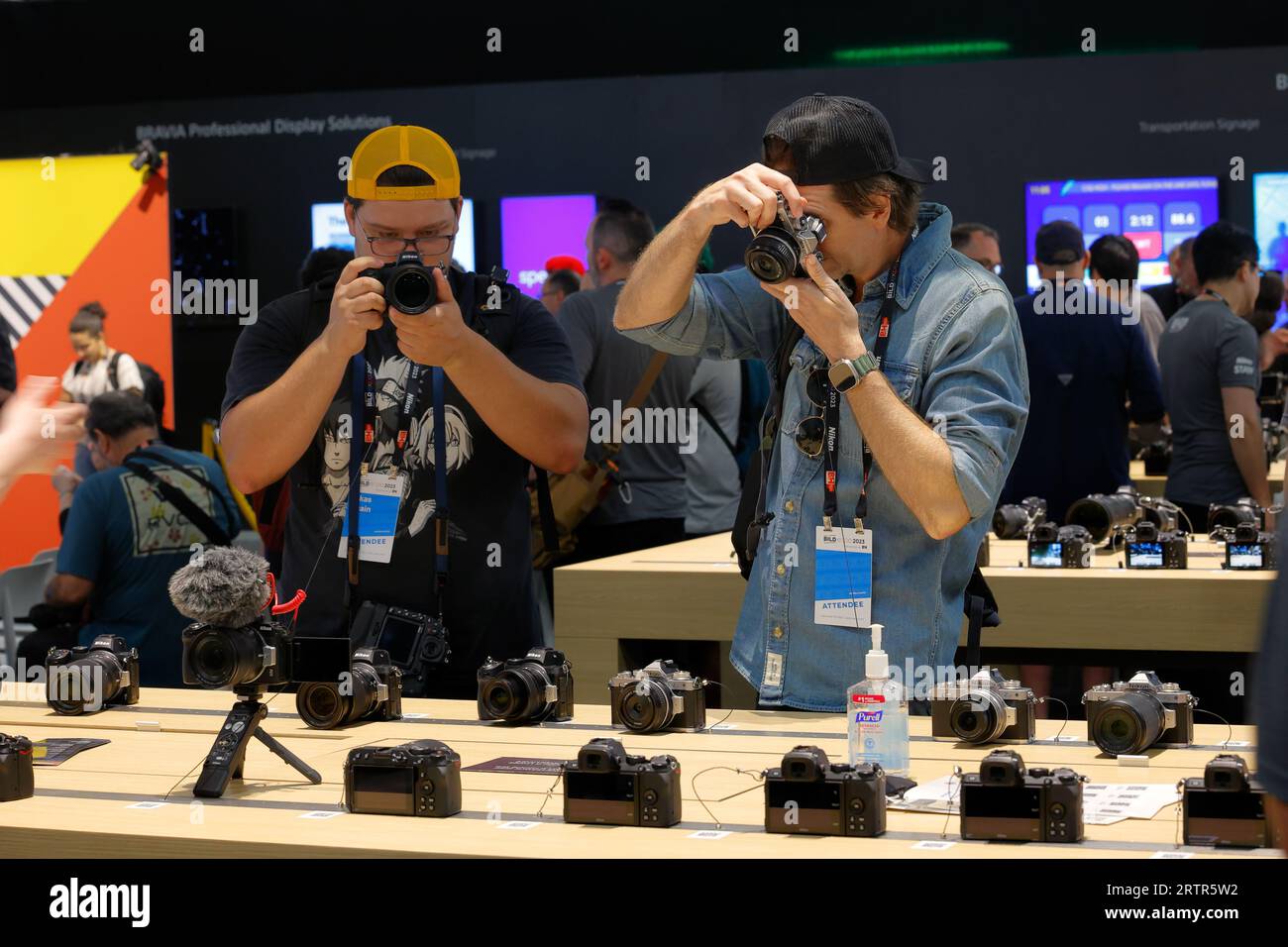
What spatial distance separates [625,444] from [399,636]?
7.49 ft

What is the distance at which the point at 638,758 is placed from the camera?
→ 1.91 meters

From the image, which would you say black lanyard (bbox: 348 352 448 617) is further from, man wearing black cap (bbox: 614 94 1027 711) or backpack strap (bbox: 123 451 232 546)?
backpack strap (bbox: 123 451 232 546)

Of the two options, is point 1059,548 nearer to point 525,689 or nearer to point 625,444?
point 625,444

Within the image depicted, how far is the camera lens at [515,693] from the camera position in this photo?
8.00ft

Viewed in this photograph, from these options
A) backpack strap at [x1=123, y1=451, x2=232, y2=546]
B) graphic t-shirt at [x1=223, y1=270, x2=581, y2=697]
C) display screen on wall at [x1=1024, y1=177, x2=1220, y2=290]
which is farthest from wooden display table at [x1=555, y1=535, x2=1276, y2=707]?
display screen on wall at [x1=1024, y1=177, x2=1220, y2=290]

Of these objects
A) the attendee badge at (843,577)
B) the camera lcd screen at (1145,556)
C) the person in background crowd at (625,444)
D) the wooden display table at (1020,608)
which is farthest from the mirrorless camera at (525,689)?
the person in background crowd at (625,444)

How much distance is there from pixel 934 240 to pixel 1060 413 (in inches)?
116

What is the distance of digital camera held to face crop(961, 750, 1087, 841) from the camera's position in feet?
5.68

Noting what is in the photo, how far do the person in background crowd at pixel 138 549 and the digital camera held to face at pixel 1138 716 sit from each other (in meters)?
3.04

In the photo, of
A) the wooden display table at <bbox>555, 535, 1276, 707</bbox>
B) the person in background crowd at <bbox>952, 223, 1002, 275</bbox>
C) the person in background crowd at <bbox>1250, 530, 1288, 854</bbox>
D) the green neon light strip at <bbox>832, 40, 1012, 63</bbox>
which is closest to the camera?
the person in background crowd at <bbox>1250, 530, 1288, 854</bbox>

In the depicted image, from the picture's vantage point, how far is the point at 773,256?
223 cm

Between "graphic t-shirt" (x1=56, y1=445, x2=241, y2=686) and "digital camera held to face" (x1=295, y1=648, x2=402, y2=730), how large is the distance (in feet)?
7.43

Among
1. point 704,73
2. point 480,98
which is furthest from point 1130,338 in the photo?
point 480,98
